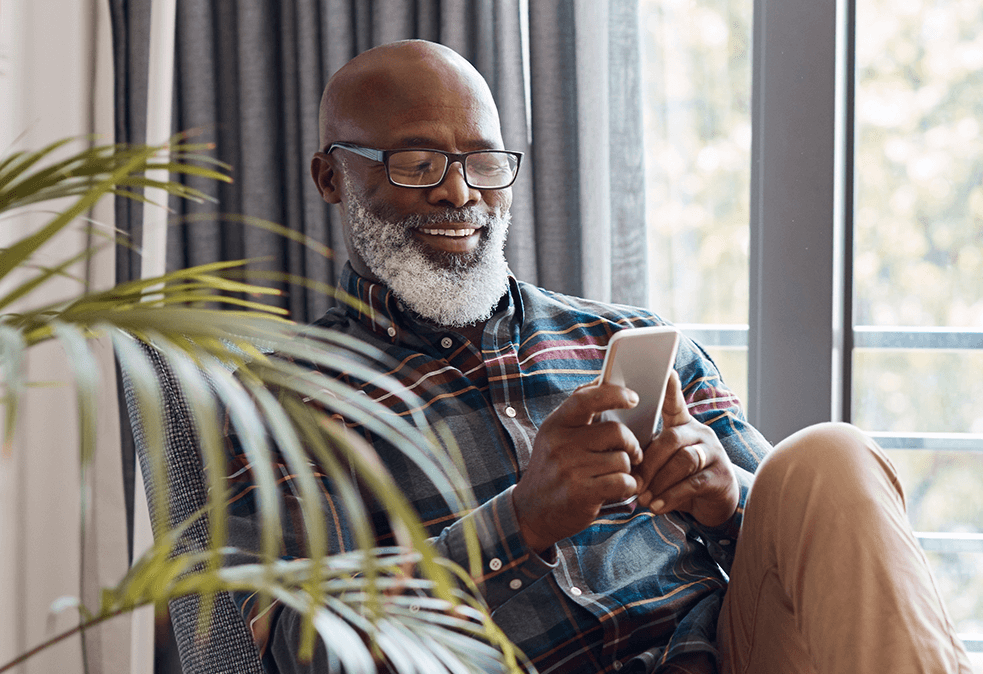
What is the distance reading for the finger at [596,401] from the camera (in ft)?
3.00

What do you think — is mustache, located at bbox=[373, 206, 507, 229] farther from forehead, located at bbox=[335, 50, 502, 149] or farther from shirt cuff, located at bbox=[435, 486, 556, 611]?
shirt cuff, located at bbox=[435, 486, 556, 611]

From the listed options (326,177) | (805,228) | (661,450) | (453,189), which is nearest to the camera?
(661,450)

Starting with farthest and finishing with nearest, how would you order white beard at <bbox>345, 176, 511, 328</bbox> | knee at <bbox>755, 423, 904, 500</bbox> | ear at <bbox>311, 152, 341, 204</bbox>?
ear at <bbox>311, 152, 341, 204</bbox>
white beard at <bbox>345, 176, 511, 328</bbox>
knee at <bbox>755, 423, 904, 500</bbox>

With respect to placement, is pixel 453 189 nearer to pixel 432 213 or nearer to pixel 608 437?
pixel 432 213

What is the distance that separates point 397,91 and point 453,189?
0.19 metres

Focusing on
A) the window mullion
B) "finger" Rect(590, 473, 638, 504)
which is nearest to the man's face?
"finger" Rect(590, 473, 638, 504)

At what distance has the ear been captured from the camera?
58.3 inches

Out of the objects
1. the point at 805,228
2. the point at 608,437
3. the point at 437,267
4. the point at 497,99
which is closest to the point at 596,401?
the point at 608,437

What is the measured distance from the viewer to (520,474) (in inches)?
47.6

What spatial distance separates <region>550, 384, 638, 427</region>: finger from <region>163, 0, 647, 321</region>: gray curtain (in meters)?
0.85

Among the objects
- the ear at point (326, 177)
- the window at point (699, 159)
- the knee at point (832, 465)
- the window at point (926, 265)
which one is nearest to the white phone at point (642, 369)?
the knee at point (832, 465)

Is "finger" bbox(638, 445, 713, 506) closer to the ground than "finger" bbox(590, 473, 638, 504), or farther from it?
closer to the ground

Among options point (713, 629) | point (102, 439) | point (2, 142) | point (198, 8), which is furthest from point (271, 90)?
point (713, 629)

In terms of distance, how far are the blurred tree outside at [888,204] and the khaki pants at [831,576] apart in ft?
3.06
